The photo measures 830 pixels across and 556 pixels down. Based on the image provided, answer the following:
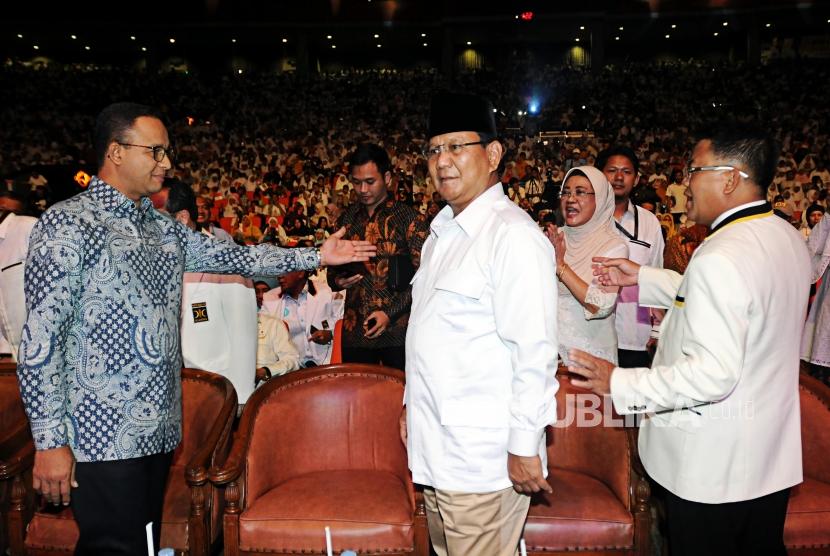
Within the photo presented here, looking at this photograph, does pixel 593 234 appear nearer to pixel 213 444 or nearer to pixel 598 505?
pixel 598 505

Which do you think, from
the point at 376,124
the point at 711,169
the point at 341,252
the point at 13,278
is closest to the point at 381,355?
the point at 341,252

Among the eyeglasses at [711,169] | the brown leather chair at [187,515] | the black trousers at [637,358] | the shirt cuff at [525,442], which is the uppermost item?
the eyeglasses at [711,169]

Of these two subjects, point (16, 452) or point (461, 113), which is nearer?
point (461, 113)

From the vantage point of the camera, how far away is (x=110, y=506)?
5.85 ft

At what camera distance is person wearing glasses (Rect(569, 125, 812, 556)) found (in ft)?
5.08

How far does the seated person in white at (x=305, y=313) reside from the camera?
4898 mm

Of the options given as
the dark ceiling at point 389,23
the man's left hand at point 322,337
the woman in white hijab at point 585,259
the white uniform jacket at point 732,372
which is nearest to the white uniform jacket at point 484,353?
the white uniform jacket at point 732,372

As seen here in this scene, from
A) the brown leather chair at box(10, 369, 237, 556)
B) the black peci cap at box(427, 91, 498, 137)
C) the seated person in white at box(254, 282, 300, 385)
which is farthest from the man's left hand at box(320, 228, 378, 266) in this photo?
the seated person in white at box(254, 282, 300, 385)

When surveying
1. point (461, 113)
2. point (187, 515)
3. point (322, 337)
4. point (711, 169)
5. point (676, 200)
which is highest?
point (676, 200)

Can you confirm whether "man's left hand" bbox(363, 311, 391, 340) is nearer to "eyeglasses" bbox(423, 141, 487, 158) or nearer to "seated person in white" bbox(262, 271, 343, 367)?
"eyeglasses" bbox(423, 141, 487, 158)

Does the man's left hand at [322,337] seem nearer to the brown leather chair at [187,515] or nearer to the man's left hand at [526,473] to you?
the brown leather chair at [187,515]

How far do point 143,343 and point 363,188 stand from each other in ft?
5.34

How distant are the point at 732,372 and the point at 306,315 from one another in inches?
151

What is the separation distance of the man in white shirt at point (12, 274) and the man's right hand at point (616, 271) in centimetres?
362
